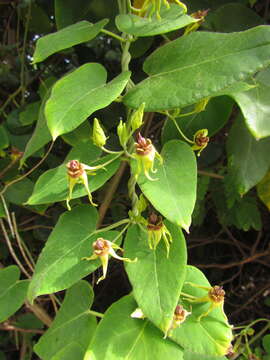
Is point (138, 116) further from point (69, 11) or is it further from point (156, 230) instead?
point (69, 11)

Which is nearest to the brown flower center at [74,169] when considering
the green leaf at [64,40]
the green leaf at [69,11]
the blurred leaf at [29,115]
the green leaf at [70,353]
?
the green leaf at [64,40]

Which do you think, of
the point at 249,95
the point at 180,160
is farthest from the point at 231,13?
the point at 180,160

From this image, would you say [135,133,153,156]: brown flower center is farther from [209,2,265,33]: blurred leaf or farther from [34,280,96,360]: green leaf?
[209,2,265,33]: blurred leaf

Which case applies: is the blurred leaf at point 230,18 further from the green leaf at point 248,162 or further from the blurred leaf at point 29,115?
the blurred leaf at point 29,115

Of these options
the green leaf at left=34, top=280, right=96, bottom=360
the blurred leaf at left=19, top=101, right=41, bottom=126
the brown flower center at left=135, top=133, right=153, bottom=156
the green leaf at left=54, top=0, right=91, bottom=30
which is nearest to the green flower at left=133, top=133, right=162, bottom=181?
the brown flower center at left=135, top=133, right=153, bottom=156

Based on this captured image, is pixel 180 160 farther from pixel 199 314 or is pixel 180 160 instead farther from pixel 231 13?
pixel 231 13

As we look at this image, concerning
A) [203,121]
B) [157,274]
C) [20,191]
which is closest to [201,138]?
[203,121]
